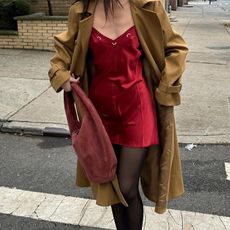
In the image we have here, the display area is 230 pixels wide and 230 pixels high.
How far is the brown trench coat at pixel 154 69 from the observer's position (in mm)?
2279

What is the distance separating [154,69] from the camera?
7.72 feet

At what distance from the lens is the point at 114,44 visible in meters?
2.24

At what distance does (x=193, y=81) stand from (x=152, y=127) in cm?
536

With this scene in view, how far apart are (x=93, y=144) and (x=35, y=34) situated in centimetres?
791

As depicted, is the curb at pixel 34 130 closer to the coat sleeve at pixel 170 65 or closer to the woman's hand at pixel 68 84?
the woman's hand at pixel 68 84

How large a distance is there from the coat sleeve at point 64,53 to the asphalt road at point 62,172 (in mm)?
1340

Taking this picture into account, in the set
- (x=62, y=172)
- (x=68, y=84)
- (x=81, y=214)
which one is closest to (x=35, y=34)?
(x=62, y=172)

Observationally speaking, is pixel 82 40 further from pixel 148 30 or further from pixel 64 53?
pixel 148 30

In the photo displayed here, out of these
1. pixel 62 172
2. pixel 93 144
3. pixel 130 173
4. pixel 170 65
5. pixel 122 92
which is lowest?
pixel 62 172

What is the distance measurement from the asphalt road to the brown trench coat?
0.98 m

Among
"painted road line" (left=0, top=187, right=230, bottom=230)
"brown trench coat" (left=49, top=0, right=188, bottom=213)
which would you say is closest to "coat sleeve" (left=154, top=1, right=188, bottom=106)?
"brown trench coat" (left=49, top=0, right=188, bottom=213)

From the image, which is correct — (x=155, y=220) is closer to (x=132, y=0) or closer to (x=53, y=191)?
(x=53, y=191)

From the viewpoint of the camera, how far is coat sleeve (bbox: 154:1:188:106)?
2.30m

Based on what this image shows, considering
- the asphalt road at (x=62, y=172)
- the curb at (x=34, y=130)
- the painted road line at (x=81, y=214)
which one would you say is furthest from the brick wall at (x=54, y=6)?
the painted road line at (x=81, y=214)
